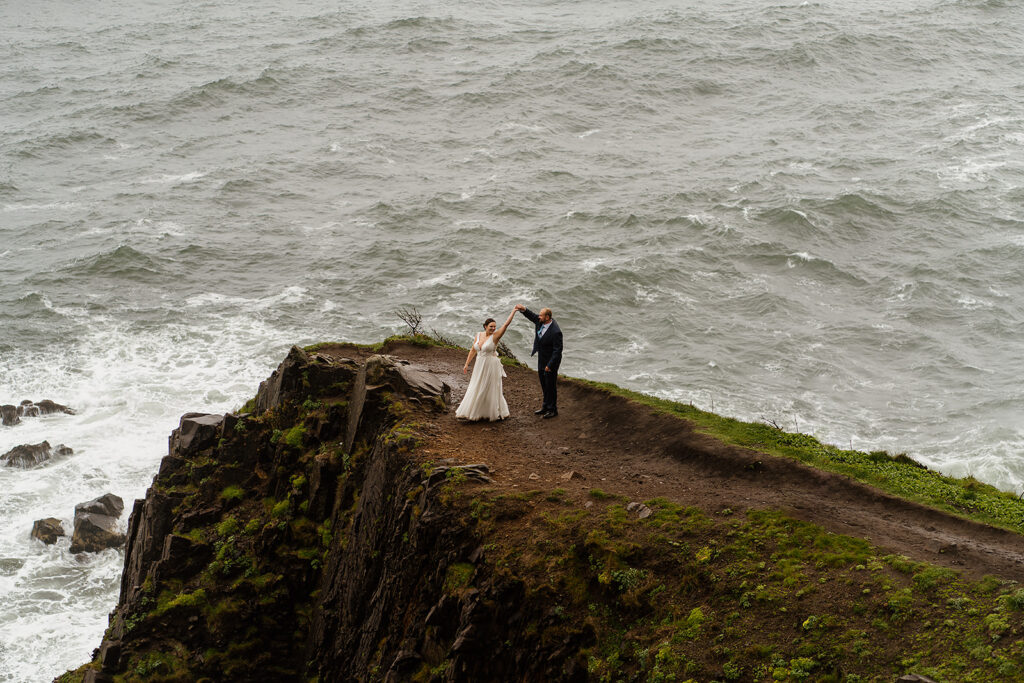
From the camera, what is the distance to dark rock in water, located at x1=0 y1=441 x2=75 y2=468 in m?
33.2

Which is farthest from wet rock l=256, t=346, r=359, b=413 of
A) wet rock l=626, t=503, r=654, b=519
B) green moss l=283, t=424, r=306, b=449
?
wet rock l=626, t=503, r=654, b=519

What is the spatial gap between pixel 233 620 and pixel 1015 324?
1514 inches

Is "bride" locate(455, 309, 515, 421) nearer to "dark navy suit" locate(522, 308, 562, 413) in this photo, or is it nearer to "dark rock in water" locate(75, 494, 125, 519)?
"dark navy suit" locate(522, 308, 562, 413)

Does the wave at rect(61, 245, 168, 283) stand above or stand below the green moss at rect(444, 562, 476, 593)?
below

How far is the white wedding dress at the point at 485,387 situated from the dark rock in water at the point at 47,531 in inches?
680

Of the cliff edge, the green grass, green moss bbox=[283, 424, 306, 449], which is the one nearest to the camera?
the cliff edge

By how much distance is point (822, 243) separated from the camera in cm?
4988

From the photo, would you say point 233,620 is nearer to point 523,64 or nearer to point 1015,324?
point 1015,324

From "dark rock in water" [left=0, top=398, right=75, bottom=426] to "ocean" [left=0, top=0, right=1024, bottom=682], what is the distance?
472 mm

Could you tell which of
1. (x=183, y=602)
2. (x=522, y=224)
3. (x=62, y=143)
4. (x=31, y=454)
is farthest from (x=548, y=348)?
(x=62, y=143)

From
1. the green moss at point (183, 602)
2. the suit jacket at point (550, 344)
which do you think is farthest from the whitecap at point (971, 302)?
the green moss at point (183, 602)

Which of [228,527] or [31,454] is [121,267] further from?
[228,527]

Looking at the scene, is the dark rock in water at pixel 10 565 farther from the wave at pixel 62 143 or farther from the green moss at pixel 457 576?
the wave at pixel 62 143

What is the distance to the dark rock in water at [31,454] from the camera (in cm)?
3325
